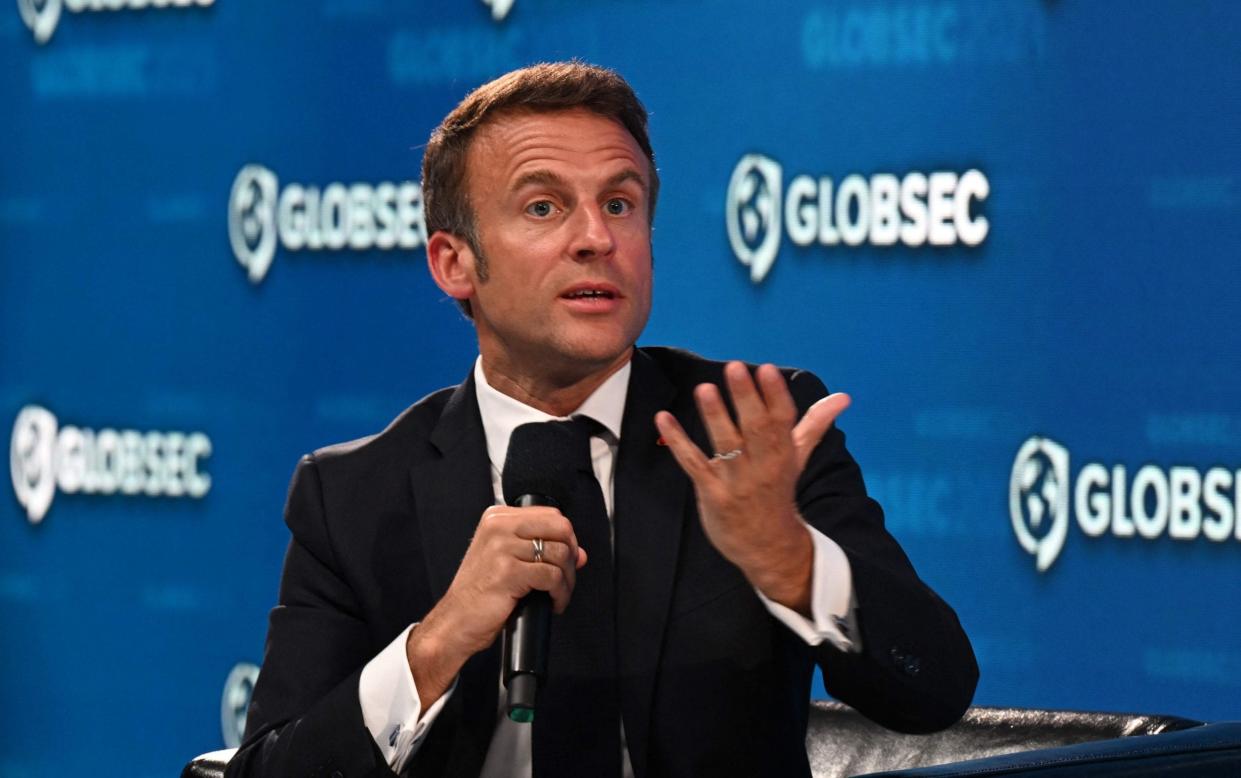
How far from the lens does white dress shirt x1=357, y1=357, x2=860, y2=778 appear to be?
1.86 metres

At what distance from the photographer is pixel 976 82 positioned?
10.7 ft

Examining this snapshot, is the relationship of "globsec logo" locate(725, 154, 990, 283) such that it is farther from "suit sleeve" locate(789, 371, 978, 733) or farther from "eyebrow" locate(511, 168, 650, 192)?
"suit sleeve" locate(789, 371, 978, 733)

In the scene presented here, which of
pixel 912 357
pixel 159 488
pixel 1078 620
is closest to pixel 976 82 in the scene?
pixel 912 357

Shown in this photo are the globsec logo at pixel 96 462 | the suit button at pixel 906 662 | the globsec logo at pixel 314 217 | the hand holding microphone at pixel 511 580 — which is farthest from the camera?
the globsec logo at pixel 96 462

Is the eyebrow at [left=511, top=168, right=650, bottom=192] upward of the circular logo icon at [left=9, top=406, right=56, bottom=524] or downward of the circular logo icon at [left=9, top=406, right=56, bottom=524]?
upward

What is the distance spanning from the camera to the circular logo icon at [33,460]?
176 inches

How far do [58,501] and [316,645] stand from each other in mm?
2522

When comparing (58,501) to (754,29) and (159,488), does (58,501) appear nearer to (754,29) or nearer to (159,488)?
(159,488)

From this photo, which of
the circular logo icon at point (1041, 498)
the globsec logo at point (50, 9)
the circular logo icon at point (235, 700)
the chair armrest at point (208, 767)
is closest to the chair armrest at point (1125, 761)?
the chair armrest at point (208, 767)

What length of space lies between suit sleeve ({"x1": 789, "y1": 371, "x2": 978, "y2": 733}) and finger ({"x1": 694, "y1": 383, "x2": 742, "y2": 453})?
0.75 ft

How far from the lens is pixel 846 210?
3410 mm

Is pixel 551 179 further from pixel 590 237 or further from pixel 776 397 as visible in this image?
pixel 776 397

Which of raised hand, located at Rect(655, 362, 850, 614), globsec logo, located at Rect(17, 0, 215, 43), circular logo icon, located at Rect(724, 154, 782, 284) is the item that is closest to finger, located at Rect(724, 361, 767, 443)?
raised hand, located at Rect(655, 362, 850, 614)

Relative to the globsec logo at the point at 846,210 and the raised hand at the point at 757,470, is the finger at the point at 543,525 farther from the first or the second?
the globsec logo at the point at 846,210
